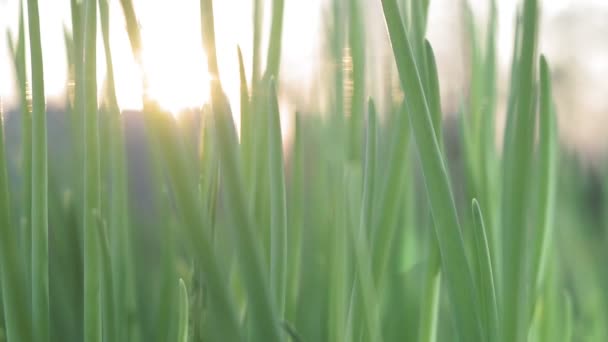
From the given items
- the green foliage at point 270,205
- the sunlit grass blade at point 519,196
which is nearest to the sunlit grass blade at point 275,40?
the green foliage at point 270,205

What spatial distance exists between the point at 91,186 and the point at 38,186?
2 cm

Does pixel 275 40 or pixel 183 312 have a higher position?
pixel 275 40

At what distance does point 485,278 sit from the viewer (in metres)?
0.22

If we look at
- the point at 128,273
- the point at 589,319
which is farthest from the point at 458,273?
the point at 589,319

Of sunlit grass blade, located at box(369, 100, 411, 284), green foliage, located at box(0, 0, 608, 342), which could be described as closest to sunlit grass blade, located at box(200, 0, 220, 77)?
green foliage, located at box(0, 0, 608, 342)

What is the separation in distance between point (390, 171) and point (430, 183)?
0.06 metres

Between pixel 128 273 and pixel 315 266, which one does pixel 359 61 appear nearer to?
pixel 128 273

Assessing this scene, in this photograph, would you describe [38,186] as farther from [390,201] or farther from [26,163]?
[390,201]

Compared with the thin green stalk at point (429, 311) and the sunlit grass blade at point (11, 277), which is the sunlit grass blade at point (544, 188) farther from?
the sunlit grass blade at point (11, 277)

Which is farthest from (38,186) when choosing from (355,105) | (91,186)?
(355,105)

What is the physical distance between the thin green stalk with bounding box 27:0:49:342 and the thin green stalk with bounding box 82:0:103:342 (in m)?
0.02

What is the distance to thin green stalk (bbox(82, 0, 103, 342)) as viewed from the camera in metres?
0.21

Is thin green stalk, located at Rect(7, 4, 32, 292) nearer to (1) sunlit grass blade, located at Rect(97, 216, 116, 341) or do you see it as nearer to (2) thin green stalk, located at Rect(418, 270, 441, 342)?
(1) sunlit grass blade, located at Rect(97, 216, 116, 341)

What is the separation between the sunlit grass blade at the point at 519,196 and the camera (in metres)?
0.20
